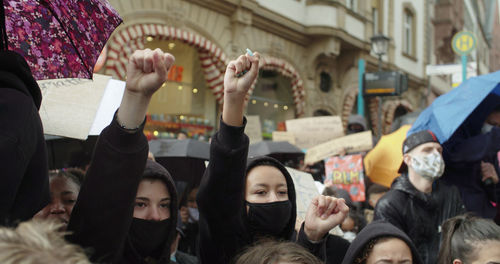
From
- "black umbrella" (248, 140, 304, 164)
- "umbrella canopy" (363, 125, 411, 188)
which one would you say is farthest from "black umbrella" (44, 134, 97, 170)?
"umbrella canopy" (363, 125, 411, 188)

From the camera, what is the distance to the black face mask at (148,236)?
207 cm

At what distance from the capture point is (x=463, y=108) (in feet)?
12.4

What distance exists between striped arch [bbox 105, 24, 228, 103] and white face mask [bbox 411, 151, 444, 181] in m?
6.59

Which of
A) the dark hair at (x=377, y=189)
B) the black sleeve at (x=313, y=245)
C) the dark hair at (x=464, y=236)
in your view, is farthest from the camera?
the dark hair at (x=377, y=189)

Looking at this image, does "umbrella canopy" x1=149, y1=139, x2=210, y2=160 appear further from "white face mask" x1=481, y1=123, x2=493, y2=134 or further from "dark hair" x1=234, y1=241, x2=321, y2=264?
"dark hair" x1=234, y1=241, x2=321, y2=264

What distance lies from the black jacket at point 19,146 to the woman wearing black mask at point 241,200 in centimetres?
70

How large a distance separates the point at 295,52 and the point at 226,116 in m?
12.4

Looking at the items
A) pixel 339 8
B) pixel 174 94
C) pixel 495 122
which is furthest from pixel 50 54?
pixel 339 8

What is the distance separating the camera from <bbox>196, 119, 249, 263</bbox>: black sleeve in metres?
1.96

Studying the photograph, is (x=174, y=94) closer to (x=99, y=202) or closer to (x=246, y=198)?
(x=246, y=198)

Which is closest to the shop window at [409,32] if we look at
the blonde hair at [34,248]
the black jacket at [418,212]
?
the black jacket at [418,212]

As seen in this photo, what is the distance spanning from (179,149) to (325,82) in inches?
454

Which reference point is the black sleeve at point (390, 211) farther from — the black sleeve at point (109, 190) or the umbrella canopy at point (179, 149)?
the black sleeve at point (109, 190)

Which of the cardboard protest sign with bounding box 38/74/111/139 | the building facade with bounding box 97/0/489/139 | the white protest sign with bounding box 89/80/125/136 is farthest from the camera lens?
the building facade with bounding box 97/0/489/139
